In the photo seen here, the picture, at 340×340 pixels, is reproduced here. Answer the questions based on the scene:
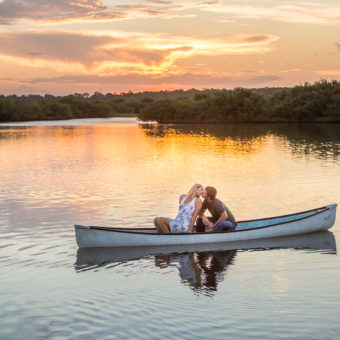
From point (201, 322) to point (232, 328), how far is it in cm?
61

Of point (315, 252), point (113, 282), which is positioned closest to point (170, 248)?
point (113, 282)

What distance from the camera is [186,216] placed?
14703 millimetres

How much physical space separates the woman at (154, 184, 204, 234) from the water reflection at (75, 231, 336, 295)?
51cm

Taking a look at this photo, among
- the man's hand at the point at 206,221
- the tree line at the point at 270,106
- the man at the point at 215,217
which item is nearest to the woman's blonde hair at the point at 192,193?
the man at the point at 215,217

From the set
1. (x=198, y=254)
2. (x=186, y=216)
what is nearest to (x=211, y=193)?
(x=186, y=216)

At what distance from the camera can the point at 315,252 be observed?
14.4m

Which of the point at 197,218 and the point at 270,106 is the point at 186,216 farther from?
the point at 270,106

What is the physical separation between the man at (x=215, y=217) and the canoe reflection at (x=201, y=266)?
0.87m

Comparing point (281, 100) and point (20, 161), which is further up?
point (281, 100)

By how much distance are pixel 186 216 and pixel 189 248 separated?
897 mm

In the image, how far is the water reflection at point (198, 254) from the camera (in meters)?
12.8

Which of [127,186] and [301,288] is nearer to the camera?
[301,288]

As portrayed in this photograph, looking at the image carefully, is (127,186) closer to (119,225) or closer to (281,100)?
(119,225)

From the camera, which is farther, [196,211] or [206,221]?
[206,221]
